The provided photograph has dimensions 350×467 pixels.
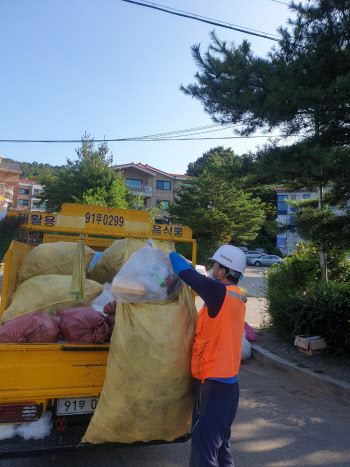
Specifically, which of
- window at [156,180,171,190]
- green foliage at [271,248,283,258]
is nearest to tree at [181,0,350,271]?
window at [156,180,171,190]

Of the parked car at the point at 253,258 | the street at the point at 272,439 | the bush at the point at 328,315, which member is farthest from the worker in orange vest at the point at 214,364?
the parked car at the point at 253,258

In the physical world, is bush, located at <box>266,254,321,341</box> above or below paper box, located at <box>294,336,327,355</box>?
above

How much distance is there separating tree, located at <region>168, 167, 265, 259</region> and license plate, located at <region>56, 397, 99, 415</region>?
75.4 feet

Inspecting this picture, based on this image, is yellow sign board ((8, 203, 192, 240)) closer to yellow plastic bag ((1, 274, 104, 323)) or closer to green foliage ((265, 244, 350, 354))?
yellow plastic bag ((1, 274, 104, 323))

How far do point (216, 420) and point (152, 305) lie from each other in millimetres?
763

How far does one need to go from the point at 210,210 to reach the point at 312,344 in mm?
21122

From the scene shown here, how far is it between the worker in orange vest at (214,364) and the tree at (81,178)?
2282cm

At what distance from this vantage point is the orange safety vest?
2.23 meters

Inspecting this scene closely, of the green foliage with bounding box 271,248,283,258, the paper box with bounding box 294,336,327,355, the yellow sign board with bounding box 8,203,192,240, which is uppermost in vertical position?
the green foliage with bounding box 271,248,283,258

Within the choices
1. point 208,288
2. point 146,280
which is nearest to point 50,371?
point 146,280

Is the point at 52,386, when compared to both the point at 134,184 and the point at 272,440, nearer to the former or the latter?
the point at 272,440

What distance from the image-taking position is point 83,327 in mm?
2826

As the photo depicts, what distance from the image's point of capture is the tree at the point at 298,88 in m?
4.40

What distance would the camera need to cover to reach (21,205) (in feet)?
210
